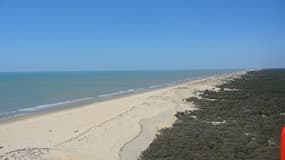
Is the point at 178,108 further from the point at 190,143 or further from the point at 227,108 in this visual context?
the point at 190,143

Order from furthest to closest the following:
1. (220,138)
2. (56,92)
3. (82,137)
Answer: (56,92)
(82,137)
(220,138)

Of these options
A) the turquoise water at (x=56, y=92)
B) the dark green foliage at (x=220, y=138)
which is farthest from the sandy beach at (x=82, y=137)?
the turquoise water at (x=56, y=92)

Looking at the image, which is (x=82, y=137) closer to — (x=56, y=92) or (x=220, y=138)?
(x=220, y=138)

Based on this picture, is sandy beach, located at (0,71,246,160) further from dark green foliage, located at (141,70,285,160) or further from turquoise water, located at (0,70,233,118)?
turquoise water, located at (0,70,233,118)

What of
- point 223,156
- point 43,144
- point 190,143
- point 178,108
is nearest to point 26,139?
point 43,144

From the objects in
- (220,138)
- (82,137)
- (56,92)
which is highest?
(220,138)

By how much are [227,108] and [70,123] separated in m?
7.69

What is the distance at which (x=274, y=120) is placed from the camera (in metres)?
13.9

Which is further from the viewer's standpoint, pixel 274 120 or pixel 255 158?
pixel 274 120

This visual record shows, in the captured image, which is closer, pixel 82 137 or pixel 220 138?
pixel 220 138

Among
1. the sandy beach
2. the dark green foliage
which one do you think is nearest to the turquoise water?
the sandy beach

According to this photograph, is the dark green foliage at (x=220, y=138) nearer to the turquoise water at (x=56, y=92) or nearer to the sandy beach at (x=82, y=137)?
the sandy beach at (x=82, y=137)

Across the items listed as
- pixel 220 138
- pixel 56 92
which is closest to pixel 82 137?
pixel 220 138

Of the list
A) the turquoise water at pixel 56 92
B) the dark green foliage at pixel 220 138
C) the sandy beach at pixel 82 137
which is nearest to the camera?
the dark green foliage at pixel 220 138
